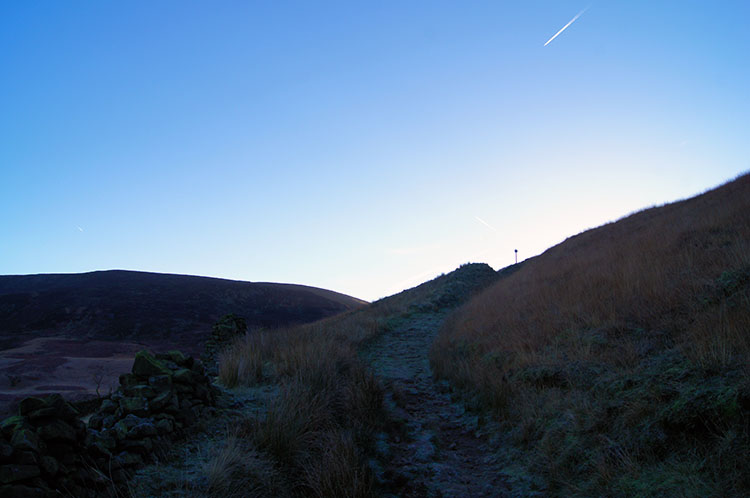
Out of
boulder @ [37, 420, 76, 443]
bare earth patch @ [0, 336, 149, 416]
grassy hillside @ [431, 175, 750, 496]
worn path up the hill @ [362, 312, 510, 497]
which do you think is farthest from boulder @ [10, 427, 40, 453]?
bare earth patch @ [0, 336, 149, 416]

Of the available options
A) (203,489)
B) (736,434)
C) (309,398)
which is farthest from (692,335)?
(203,489)

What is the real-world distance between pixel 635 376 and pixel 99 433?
5.85 m

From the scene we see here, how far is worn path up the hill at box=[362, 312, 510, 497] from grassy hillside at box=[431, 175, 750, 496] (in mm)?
388

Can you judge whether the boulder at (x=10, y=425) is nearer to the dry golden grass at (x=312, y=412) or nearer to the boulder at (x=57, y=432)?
the boulder at (x=57, y=432)

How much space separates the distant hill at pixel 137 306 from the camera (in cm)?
4059

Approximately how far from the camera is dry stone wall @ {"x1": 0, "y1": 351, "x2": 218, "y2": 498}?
3.29 metres

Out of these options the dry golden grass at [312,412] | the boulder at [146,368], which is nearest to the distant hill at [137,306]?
the dry golden grass at [312,412]

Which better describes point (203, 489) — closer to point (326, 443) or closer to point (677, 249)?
point (326, 443)

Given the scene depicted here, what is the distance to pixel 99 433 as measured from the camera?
4359 millimetres

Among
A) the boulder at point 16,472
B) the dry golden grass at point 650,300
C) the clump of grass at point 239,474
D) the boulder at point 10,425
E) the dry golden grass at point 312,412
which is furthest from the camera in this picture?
the dry golden grass at point 650,300

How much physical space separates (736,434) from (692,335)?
198 centimetres

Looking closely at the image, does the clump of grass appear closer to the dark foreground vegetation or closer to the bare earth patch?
the dark foreground vegetation

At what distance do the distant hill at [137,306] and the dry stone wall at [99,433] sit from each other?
3224 cm

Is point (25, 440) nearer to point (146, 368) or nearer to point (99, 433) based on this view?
point (99, 433)
